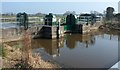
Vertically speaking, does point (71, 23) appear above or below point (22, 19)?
below

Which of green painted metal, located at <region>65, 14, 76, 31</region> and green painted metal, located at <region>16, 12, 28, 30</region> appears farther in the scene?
green painted metal, located at <region>65, 14, 76, 31</region>

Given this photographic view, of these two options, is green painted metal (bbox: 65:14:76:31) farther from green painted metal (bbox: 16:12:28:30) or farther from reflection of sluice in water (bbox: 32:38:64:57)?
reflection of sluice in water (bbox: 32:38:64:57)

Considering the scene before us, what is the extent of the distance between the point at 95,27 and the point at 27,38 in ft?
61.2

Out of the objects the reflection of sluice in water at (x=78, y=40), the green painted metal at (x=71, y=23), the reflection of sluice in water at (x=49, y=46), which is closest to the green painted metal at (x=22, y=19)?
the reflection of sluice in water at (x=49, y=46)

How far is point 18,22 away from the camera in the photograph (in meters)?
17.6

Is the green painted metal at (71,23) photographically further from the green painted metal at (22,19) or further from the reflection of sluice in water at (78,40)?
the green painted metal at (22,19)

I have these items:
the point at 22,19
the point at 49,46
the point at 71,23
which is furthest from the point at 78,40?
the point at 71,23

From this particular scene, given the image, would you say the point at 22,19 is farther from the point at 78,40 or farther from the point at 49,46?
the point at 49,46

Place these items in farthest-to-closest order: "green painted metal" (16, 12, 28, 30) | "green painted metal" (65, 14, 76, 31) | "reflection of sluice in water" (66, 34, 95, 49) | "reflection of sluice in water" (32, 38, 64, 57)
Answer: "green painted metal" (65, 14, 76, 31) → "green painted metal" (16, 12, 28, 30) → "reflection of sluice in water" (66, 34, 95, 49) → "reflection of sluice in water" (32, 38, 64, 57)

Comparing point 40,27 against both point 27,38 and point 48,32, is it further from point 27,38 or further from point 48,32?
point 27,38

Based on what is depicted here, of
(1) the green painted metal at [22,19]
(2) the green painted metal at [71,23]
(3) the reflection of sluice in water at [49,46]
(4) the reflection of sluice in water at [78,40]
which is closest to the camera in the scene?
(3) the reflection of sluice in water at [49,46]

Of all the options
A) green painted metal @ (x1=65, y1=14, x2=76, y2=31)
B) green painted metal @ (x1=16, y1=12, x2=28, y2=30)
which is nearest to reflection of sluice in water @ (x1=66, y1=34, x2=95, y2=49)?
green painted metal @ (x1=65, y1=14, x2=76, y2=31)

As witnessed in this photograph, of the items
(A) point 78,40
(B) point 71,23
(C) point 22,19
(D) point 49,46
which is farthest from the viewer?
(B) point 71,23

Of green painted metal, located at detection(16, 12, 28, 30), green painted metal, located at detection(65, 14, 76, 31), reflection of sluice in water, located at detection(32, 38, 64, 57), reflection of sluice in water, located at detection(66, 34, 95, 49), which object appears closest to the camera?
reflection of sluice in water, located at detection(32, 38, 64, 57)
